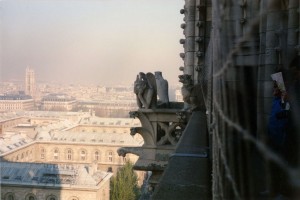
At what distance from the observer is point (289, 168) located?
333 millimetres

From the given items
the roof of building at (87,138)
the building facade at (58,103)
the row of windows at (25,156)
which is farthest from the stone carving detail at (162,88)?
the building facade at (58,103)

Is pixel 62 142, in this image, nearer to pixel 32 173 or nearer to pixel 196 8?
pixel 32 173

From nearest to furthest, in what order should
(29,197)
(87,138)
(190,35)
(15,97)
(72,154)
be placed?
1. (190,35)
2. (29,197)
3. (72,154)
4. (87,138)
5. (15,97)

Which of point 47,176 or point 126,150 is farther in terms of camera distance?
point 47,176

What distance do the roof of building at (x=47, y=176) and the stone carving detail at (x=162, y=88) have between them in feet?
46.0

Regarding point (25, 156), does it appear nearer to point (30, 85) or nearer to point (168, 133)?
point (168, 133)

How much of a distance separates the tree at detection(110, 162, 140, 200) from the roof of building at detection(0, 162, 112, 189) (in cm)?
81

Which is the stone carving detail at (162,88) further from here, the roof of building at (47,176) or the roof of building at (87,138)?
the roof of building at (87,138)

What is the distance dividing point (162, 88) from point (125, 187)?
48.5ft

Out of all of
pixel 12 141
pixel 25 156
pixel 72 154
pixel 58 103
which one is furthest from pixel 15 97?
pixel 12 141

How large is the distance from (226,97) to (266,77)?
1774 mm

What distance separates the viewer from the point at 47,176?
19109 millimetres

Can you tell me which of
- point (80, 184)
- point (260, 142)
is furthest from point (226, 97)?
point (80, 184)

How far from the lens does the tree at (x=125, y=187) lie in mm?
19109
